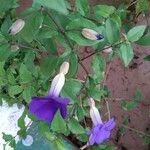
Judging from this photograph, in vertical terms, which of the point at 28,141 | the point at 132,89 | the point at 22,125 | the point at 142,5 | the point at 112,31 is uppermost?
the point at 112,31

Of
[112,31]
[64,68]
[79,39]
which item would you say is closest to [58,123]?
[64,68]

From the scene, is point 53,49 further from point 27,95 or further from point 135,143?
point 135,143

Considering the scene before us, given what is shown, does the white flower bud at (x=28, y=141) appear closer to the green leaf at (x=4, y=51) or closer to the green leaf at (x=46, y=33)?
the green leaf at (x=4, y=51)

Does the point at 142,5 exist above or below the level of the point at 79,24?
below

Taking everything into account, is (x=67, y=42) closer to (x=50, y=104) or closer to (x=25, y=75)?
(x=50, y=104)

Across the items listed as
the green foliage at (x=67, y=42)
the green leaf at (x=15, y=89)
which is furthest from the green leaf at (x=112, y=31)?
the green leaf at (x=15, y=89)

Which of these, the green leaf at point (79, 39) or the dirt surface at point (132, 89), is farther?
the dirt surface at point (132, 89)

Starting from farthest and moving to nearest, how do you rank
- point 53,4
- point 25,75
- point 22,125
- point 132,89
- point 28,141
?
point 132,89
point 28,141
point 22,125
point 25,75
point 53,4
